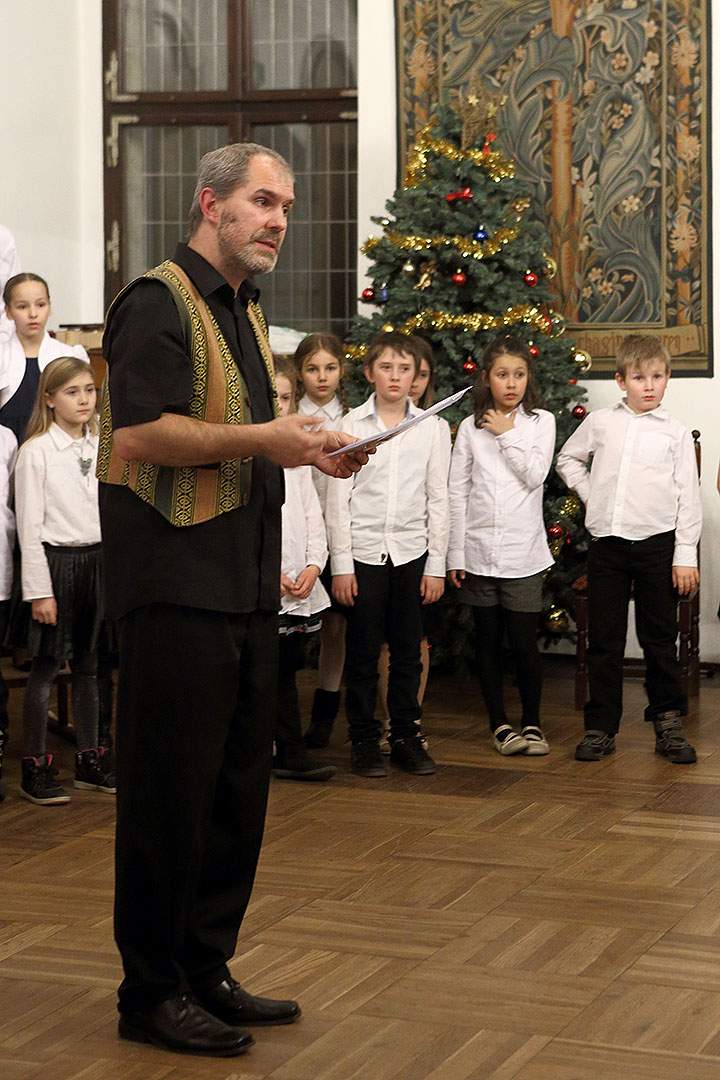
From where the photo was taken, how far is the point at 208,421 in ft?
7.81

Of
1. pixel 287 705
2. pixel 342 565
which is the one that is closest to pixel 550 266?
pixel 342 565

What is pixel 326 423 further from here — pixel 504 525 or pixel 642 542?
pixel 642 542

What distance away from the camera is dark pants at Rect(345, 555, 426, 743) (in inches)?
178

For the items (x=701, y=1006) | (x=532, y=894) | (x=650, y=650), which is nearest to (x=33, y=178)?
(x=650, y=650)

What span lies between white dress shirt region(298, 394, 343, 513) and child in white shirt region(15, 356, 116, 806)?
0.78 meters

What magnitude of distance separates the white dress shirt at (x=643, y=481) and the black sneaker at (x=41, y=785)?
6.04ft

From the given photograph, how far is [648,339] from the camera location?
181 inches

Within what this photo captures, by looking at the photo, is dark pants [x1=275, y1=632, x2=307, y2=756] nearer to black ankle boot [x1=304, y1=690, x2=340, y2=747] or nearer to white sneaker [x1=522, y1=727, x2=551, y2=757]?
black ankle boot [x1=304, y1=690, x2=340, y2=747]

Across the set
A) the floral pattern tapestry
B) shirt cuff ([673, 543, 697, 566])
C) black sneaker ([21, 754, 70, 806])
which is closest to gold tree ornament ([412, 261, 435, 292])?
the floral pattern tapestry

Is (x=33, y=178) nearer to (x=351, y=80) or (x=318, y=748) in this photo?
(x=351, y=80)

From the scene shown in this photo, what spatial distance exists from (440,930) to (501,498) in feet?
6.49

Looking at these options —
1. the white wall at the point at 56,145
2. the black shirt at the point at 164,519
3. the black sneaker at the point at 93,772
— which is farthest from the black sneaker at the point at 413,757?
the white wall at the point at 56,145

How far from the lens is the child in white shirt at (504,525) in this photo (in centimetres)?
471

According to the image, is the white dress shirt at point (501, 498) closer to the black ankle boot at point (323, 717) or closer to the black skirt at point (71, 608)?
the black ankle boot at point (323, 717)
